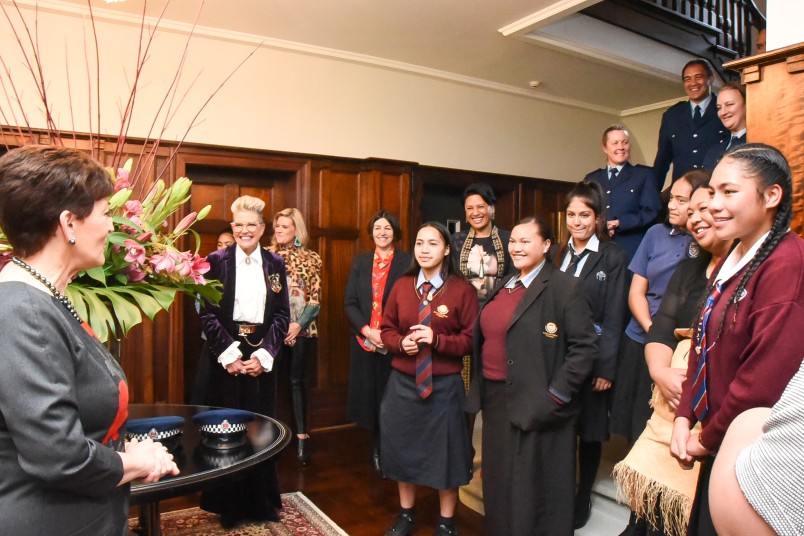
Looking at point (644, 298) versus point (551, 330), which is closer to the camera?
point (551, 330)

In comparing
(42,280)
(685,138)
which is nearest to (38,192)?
(42,280)

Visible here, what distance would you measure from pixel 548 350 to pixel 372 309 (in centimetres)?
154

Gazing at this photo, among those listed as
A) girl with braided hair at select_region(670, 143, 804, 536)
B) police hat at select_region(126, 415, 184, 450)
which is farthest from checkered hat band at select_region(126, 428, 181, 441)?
girl with braided hair at select_region(670, 143, 804, 536)

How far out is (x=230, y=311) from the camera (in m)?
2.80

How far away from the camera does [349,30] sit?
435cm

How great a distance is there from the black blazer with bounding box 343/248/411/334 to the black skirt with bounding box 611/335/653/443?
1.49 meters

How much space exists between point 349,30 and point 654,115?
148 inches

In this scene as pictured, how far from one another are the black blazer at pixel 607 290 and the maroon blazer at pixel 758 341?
1293mm

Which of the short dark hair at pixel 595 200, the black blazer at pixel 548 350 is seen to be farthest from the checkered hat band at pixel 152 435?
the short dark hair at pixel 595 200

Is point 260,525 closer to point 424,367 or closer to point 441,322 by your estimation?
point 424,367

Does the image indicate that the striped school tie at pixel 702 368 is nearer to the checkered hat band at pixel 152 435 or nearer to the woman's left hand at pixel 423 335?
the woman's left hand at pixel 423 335

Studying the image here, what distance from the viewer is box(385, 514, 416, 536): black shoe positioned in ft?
8.74

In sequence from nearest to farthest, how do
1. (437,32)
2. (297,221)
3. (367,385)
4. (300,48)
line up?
(367,385)
(297,221)
(437,32)
(300,48)

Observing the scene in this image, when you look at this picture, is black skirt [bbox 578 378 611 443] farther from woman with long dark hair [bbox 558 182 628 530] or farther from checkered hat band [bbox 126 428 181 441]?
checkered hat band [bbox 126 428 181 441]
